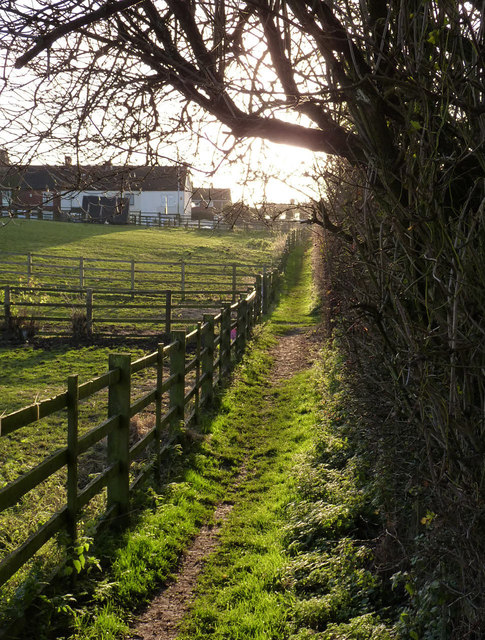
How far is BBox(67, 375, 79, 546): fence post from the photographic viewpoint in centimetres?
416

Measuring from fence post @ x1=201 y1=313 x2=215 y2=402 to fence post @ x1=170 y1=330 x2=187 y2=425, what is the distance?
1.68 m

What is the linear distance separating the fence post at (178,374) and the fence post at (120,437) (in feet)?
6.17

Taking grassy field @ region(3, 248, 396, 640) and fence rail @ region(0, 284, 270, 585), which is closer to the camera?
fence rail @ region(0, 284, 270, 585)

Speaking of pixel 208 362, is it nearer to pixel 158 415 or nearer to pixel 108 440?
pixel 158 415

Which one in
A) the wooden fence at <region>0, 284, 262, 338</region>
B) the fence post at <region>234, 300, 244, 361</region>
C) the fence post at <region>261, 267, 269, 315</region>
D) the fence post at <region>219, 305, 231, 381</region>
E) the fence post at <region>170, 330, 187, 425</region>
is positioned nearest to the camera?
the fence post at <region>170, 330, 187, 425</region>

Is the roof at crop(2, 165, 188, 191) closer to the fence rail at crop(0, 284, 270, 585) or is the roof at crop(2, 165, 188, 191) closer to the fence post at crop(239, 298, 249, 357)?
the fence rail at crop(0, 284, 270, 585)

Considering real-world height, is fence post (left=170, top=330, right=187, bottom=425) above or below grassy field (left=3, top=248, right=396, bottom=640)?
above

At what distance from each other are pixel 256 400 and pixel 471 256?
7.60 metres

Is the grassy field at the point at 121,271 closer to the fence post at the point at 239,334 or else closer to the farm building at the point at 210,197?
the farm building at the point at 210,197

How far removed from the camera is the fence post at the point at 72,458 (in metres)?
4.16

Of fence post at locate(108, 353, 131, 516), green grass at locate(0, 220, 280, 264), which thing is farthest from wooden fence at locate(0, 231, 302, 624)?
green grass at locate(0, 220, 280, 264)

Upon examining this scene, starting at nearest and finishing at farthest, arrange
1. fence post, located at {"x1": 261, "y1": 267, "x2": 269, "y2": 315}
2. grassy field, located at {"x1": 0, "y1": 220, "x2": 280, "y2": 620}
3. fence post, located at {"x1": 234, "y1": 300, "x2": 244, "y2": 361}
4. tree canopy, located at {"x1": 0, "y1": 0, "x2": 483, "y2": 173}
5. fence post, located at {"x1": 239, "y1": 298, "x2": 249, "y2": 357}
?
tree canopy, located at {"x1": 0, "y1": 0, "x2": 483, "y2": 173}
grassy field, located at {"x1": 0, "y1": 220, "x2": 280, "y2": 620}
fence post, located at {"x1": 234, "y1": 300, "x2": 244, "y2": 361}
fence post, located at {"x1": 239, "y1": 298, "x2": 249, "y2": 357}
fence post, located at {"x1": 261, "y1": 267, "x2": 269, "y2": 315}

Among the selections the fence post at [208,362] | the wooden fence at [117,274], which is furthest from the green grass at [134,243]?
the fence post at [208,362]

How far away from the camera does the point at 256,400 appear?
998 cm
